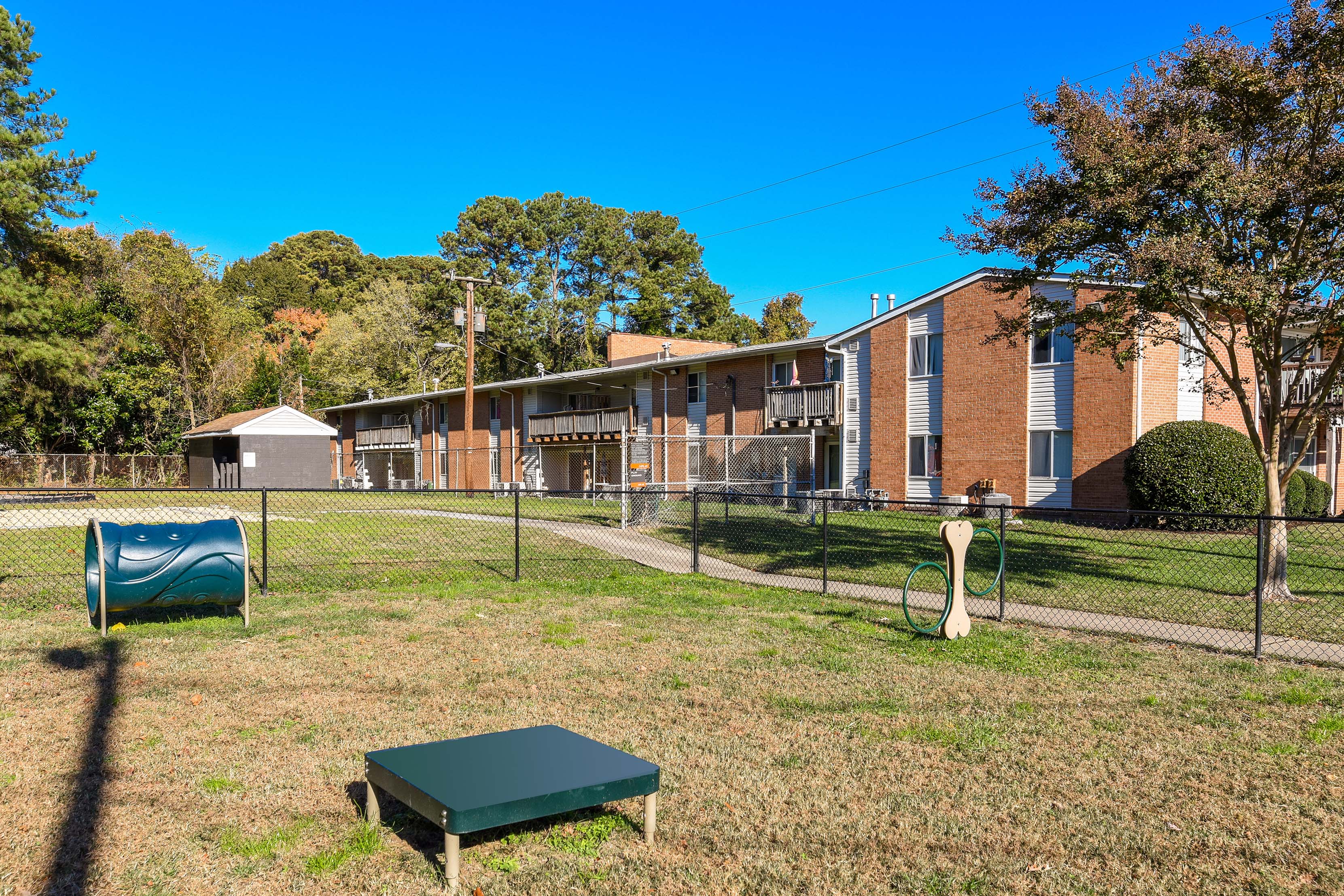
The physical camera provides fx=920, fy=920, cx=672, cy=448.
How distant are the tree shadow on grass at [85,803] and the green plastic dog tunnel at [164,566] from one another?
115 cm

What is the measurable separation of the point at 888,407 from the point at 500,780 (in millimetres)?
26500

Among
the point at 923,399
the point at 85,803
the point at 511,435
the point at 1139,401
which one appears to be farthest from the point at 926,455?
the point at 85,803

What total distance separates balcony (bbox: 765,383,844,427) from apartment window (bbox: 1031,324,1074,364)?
21.6 feet

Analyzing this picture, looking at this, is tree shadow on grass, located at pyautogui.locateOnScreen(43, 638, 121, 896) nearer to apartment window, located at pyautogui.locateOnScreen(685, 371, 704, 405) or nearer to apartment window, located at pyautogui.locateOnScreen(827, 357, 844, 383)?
apartment window, located at pyautogui.locateOnScreen(827, 357, 844, 383)

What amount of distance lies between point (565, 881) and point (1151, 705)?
5.15m

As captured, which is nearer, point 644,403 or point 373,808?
point 373,808

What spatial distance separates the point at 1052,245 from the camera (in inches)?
550

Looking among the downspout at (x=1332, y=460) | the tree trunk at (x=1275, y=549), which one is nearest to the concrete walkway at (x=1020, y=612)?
the tree trunk at (x=1275, y=549)

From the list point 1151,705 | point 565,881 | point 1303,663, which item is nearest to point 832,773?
point 565,881

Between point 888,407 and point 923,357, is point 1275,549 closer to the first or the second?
point 923,357

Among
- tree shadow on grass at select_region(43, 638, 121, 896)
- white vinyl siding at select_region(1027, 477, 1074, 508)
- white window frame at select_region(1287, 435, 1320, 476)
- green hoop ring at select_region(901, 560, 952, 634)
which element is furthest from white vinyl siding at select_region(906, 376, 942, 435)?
tree shadow on grass at select_region(43, 638, 121, 896)

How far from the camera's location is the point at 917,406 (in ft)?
94.6

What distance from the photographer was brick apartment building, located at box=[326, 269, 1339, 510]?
2469cm

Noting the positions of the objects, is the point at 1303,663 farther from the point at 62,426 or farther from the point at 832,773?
the point at 62,426
